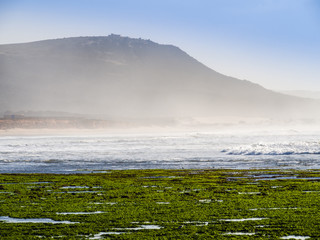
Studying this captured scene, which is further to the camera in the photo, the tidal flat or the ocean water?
the ocean water

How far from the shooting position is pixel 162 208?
25.8 m

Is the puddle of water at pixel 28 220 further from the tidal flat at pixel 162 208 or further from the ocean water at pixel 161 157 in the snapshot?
the ocean water at pixel 161 157

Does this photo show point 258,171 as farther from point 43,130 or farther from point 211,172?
point 43,130

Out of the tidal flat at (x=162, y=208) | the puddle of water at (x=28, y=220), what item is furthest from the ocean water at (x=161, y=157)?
the puddle of water at (x=28, y=220)

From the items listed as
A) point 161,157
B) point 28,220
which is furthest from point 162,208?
point 161,157

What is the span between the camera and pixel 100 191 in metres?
33.3

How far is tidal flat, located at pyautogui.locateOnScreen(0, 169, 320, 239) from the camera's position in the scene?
67.8 feet

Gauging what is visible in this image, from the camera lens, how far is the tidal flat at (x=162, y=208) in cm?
2066

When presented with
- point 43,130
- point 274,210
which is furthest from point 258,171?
point 43,130

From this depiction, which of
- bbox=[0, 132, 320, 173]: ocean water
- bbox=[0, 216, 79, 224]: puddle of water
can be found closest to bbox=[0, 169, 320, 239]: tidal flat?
bbox=[0, 216, 79, 224]: puddle of water

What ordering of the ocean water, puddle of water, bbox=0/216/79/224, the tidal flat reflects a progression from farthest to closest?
the ocean water → puddle of water, bbox=0/216/79/224 → the tidal flat

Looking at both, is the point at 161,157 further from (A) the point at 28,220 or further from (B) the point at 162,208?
(A) the point at 28,220

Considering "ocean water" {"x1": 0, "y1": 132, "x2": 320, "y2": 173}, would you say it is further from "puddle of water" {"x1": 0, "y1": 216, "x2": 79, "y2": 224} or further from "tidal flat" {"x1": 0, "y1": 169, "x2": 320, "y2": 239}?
"puddle of water" {"x1": 0, "y1": 216, "x2": 79, "y2": 224}

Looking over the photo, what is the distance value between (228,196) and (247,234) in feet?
32.5
